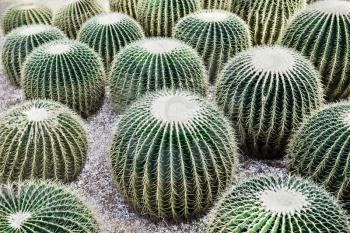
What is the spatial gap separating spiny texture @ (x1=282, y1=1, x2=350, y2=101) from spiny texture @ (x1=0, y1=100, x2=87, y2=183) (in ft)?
9.36

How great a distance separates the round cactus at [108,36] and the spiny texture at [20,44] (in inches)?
18.6

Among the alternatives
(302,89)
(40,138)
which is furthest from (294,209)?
(40,138)

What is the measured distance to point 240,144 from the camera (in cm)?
511

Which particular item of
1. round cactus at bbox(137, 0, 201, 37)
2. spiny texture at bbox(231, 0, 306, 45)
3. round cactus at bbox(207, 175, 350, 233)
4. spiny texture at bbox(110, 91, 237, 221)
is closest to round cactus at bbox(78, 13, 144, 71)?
round cactus at bbox(137, 0, 201, 37)

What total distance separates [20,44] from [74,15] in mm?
1154

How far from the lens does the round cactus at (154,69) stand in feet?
17.2

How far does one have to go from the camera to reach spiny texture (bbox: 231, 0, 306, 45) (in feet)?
22.1

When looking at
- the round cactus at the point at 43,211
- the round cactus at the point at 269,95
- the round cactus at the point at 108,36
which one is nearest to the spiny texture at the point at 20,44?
the round cactus at the point at 108,36

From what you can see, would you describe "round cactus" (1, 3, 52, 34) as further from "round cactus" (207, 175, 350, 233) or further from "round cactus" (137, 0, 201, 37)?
"round cactus" (207, 175, 350, 233)

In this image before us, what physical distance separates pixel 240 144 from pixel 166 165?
1266 mm

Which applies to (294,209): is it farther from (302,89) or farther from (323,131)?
(302,89)

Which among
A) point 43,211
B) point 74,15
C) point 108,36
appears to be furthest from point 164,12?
point 43,211

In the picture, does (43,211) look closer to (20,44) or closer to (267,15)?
(20,44)

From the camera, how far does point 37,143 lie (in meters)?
4.51
